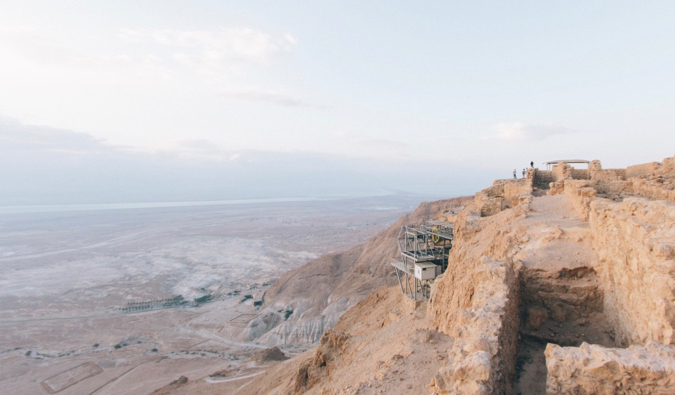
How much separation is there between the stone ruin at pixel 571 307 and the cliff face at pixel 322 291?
22.9 m

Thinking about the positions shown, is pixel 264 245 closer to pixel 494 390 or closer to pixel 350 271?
pixel 350 271

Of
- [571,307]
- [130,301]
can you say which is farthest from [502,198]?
[130,301]

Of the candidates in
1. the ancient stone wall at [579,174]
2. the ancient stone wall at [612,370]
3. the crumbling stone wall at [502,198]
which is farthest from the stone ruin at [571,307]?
the ancient stone wall at [579,174]

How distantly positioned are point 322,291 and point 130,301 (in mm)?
25544

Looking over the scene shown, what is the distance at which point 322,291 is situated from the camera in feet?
134

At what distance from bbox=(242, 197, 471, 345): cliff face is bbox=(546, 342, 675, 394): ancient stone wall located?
91.3ft

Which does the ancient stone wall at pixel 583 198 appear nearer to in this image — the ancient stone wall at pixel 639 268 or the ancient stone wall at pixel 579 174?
the ancient stone wall at pixel 639 268

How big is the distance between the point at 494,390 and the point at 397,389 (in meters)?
2.05

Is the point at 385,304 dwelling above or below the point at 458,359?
below

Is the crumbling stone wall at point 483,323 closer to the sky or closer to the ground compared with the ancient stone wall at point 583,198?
closer to the ground

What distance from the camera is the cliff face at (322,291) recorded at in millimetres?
32594

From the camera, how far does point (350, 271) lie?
45.2 meters

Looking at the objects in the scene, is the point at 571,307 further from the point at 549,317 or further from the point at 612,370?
the point at 612,370

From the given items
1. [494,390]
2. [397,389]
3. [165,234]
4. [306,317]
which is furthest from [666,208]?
[165,234]
